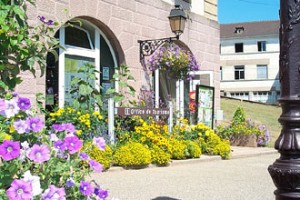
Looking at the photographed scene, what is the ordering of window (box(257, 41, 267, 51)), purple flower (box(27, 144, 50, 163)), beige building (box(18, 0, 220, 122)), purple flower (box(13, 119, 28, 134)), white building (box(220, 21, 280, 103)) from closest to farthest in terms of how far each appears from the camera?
purple flower (box(27, 144, 50, 163)) < purple flower (box(13, 119, 28, 134)) < beige building (box(18, 0, 220, 122)) < white building (box(220, 21, 280, 103)) < window (box(257, 41, 267, 51))

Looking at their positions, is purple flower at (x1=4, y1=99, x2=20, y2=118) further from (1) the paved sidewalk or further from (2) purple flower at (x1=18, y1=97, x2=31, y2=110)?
(1) the paved sidewalk

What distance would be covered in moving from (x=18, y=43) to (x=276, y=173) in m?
2.08

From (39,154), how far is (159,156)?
6.39 m

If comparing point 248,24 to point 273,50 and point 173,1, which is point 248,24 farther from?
point 173,1

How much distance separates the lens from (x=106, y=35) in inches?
437

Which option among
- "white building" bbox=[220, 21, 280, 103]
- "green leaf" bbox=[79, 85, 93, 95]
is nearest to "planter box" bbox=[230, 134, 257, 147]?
"green leaf" bbox=[79, 85, 93, 95]

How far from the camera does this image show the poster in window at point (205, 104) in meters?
13.3

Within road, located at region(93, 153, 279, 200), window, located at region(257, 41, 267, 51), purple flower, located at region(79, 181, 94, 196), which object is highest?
window, located at region(257, 41, 267, 51)

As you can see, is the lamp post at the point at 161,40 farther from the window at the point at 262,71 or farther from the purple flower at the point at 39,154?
the window at the point at 262,71

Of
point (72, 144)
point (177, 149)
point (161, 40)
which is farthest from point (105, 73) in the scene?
point (72, 144)

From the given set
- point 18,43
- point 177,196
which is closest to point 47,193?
point 18,43

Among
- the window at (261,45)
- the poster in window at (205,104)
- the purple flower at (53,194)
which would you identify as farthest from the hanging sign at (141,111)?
the window at (261,45)

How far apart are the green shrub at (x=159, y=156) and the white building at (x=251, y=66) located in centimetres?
4408

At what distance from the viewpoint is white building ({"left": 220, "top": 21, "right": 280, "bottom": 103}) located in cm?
5178
